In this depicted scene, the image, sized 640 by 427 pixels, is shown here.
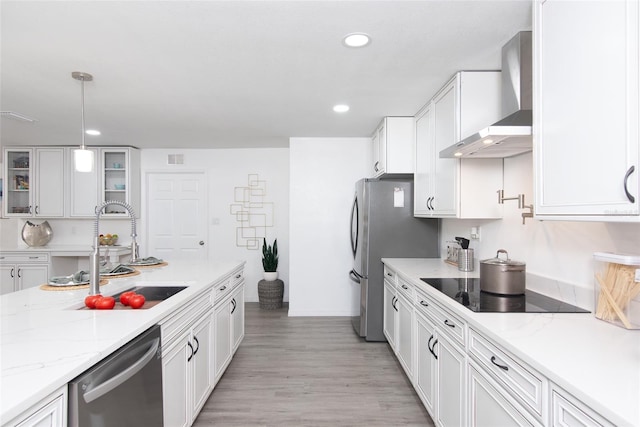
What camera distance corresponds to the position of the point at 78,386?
990mm

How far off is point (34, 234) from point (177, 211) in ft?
6.36

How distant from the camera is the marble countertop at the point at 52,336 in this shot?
0.88 metres

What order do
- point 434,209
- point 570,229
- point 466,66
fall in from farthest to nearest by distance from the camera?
point 434,209
point 466,66
point 570,229

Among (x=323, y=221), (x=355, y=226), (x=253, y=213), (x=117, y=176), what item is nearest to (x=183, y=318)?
(x=355, y=226)

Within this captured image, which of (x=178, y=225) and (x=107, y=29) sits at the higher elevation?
(x=107, y=29)

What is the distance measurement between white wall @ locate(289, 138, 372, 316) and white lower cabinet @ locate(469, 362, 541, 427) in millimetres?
2876

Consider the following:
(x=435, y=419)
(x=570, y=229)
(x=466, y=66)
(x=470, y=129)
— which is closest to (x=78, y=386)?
(x=435, y=419)

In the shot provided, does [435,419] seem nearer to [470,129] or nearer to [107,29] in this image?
[470,129]

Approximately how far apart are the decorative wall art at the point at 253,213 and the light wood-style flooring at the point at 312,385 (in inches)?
65.7

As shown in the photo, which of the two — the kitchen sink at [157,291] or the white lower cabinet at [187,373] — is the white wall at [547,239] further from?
the kitchen sink at [157,291]

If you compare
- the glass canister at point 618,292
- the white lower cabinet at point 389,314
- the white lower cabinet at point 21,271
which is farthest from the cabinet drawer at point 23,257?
the glass canister at point 618,292

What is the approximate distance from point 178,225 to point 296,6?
14.2 feet

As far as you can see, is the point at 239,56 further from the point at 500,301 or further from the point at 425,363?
the point at 425,363

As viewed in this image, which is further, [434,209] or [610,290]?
[434,209]
